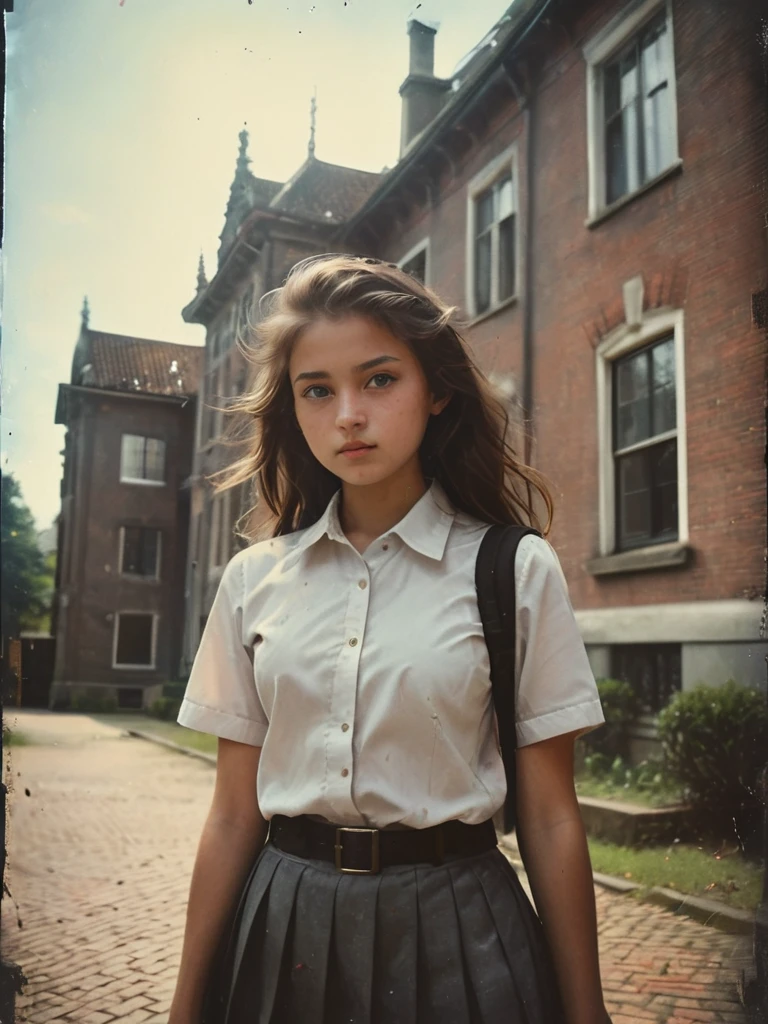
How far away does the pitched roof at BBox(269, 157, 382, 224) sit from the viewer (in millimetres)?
2234

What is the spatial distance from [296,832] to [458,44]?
73.3 inches

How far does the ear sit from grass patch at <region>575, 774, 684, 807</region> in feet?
3.55

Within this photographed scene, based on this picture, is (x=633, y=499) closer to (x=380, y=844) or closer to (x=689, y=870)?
(x=689, y=870)

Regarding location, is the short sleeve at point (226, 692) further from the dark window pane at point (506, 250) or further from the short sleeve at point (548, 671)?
the dark window pane at point (506, 250)

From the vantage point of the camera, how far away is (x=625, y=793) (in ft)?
6.92

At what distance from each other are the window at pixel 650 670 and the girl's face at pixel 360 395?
920mm

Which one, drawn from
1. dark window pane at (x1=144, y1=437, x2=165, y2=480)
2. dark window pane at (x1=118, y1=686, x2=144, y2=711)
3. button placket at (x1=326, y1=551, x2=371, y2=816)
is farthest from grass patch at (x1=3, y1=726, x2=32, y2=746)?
button placket at (x1=326, y1=551, x2=371, y2=816)

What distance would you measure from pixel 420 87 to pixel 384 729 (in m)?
1.65

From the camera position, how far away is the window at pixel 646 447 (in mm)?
2057

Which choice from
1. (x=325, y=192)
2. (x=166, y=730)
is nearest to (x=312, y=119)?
(x=325, y=192)

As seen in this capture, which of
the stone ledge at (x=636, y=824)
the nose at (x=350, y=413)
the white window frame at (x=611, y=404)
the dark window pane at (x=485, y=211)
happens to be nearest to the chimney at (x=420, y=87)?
the dark window pane at (x=485, y=211)

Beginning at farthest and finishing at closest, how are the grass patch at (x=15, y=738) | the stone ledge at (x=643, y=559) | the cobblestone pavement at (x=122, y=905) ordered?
the grass patch at (x=15, y=738) < the stone ledge at (x=643, y=559) < the cobblestone pavement at (x=122, y=905)

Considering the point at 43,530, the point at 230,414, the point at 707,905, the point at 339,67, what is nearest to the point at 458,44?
the point at 339,67

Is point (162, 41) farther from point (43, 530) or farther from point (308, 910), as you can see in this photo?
point (308, 910)
